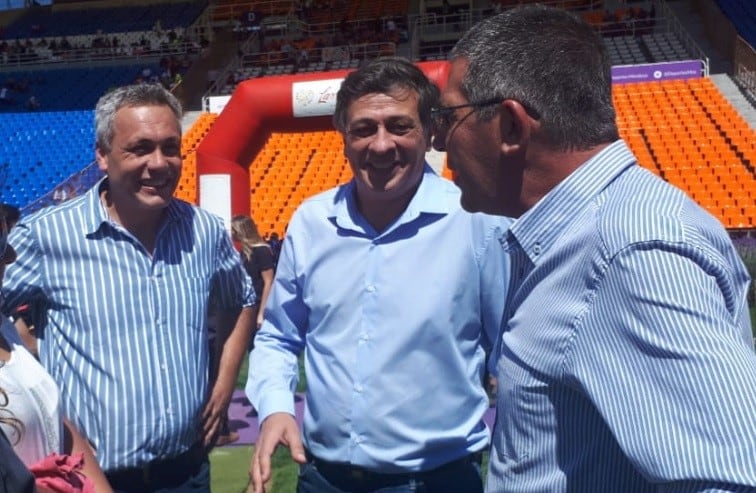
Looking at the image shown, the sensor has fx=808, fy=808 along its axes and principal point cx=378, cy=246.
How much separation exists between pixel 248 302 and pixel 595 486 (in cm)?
175

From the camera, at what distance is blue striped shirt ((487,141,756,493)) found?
91 centimetres

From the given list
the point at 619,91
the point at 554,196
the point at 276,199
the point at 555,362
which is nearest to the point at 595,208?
the point at 554,196

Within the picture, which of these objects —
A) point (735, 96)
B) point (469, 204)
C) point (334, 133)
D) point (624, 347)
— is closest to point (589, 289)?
point (624, 347)

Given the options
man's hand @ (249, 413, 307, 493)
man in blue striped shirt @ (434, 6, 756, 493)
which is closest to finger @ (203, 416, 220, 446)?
man's hand @ (249, 413, 307, 493)

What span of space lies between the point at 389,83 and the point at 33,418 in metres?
1.17

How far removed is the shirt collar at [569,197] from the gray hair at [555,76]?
43 mm

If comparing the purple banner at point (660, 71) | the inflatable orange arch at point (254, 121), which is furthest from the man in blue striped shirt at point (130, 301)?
the purple banner at point (660, 71)

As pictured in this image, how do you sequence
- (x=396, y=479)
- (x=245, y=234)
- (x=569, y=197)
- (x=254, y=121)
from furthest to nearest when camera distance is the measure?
(x=254, y=121), (x=245, y=234), (x=396, y=479), (x=569, y=197)

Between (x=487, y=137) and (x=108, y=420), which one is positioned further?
(x=108, y=420)

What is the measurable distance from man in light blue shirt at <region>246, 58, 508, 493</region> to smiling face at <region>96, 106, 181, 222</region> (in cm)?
45

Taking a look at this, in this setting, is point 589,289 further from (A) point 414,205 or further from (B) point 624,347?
(A) point 414,205

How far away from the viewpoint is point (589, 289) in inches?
41.0

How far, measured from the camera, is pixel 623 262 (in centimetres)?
99

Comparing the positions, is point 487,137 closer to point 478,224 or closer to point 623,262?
point 623,262
